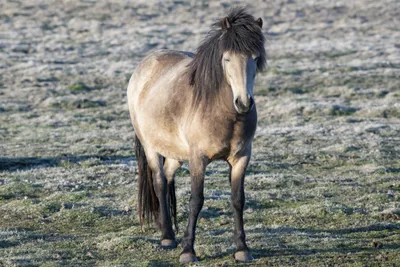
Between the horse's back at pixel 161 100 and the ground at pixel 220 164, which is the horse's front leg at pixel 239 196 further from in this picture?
the horse's back at pixel 161 100

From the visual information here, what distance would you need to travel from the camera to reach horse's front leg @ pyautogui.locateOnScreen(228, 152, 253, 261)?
1083 centimetres

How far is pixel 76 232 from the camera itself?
1380 centimetres

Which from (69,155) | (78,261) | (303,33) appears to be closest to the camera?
(78,261)

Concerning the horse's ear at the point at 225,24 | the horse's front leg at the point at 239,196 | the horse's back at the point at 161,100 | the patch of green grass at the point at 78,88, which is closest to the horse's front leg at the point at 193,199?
the horse's front leg at the point at 239,196

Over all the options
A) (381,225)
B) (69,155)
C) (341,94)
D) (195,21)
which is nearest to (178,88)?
(381,225)

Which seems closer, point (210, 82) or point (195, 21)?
point (210, 82)

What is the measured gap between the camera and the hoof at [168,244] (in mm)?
12148

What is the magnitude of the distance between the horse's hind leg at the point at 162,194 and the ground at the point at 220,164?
334 mm

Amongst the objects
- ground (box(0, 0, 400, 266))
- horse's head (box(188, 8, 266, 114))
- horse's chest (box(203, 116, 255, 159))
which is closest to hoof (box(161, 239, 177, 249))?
ground (box(0, 0, 400, 266))

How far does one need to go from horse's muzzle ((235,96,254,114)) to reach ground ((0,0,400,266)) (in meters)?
2.24

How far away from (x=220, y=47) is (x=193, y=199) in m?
2.20

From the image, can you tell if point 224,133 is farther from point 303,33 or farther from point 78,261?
point 303,33

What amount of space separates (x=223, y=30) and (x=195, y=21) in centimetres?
6681

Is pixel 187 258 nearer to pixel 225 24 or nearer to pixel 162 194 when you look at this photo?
pixel 162 194
